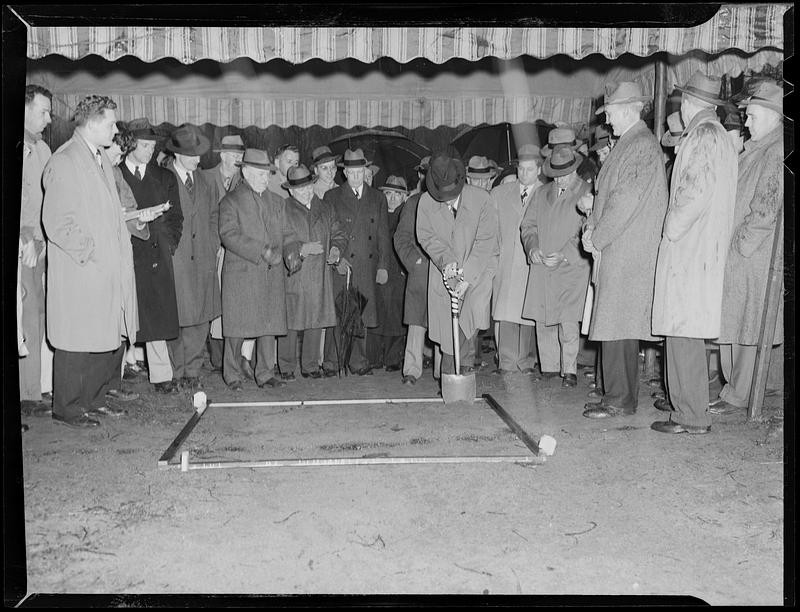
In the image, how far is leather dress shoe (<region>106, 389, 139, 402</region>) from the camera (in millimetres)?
5953

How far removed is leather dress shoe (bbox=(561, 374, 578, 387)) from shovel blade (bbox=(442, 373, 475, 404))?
1271 millimetres

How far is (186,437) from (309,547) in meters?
1.80

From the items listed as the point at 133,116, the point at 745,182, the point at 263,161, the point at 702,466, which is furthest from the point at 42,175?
the point at 745,182

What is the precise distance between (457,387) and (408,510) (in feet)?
6.75

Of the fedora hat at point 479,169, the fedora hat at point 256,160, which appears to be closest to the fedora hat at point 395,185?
the fedora hat at point 479,169

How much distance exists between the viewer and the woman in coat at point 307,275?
6820 mm

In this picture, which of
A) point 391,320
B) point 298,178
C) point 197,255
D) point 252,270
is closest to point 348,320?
point 391,320

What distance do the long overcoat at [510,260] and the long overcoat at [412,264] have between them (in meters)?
0.86

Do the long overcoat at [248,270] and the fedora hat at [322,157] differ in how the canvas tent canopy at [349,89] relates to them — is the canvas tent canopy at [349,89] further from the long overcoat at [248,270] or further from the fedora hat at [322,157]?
the long overcoat at [248,270]

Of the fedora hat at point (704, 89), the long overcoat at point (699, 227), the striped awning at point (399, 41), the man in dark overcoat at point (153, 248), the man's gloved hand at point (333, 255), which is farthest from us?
the man's gloved hand at point (333, 255)

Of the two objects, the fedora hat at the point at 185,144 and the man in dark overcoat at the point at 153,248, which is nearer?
the man in dark overcoat at the point at 153,248

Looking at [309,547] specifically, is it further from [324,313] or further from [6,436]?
[324,313]

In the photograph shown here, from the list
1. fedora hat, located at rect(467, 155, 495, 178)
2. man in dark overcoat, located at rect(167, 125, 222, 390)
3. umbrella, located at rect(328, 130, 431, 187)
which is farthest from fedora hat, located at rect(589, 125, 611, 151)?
umbrella, located at rect(328, 130, 431, 187)

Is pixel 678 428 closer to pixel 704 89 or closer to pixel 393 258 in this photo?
pixel 704 89
